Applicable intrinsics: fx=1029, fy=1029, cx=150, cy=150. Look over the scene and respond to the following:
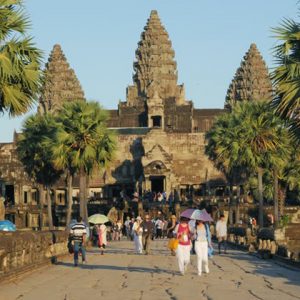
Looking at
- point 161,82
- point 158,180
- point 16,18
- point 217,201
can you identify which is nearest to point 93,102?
point 16,18

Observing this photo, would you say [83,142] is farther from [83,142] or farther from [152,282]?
[152,282]

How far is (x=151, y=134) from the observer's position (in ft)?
396

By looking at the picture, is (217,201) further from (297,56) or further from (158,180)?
(297,56)

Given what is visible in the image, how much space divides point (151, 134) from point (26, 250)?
94.8m

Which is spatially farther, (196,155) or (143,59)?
(143,59)

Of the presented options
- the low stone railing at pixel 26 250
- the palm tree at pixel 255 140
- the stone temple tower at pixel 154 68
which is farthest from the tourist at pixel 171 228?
the stone temple tower at pixel 154 68

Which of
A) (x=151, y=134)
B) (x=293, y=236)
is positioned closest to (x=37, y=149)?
(x=293, y=236)

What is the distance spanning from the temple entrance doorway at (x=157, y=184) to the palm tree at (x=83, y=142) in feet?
190

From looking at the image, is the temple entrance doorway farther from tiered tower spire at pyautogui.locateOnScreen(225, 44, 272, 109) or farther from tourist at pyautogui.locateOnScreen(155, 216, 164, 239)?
tourist at pyautogui.locateOnScreen(155, 216, 164, 239)

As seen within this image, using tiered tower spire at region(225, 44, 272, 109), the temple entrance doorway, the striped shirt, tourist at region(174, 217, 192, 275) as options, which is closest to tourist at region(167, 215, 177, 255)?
the striped shirt

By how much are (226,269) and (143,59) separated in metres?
124

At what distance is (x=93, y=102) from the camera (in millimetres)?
55688

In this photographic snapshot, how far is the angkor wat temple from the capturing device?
368 feet

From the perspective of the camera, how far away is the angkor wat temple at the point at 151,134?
112 metres
